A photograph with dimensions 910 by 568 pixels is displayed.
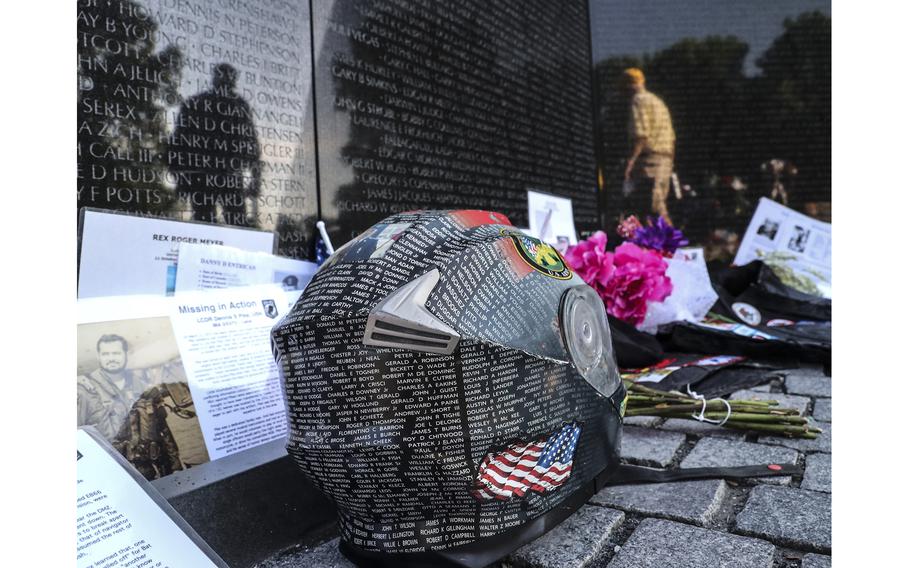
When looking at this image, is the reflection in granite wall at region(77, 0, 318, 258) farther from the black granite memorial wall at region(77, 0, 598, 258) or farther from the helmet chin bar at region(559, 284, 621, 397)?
the helmet chin bar at region(559, 284, 621, 397)

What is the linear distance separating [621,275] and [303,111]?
1.76 metres

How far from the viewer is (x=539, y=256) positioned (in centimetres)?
146

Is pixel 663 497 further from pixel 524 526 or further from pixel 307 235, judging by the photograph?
pixel 307 235

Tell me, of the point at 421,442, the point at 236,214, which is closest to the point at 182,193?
the point at 236,214

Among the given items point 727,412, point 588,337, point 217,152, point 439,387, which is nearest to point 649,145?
point 727,412

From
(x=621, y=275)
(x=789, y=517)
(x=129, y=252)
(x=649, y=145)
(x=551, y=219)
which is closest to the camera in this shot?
(x=789, y=517)

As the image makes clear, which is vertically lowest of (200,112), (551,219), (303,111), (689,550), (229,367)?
(689,550)

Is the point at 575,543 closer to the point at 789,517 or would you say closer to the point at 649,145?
the point at 789,517

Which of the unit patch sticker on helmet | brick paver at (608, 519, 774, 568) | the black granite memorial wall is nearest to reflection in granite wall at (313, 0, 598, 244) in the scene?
the black granite memorial wall

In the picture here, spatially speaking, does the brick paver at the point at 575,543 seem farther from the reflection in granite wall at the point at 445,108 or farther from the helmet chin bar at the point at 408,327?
the reflection in granite wall at the point at 445,108

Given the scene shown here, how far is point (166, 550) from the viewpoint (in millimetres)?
1295

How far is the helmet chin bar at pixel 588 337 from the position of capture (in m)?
1.39

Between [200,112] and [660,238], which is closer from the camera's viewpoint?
[200,112]

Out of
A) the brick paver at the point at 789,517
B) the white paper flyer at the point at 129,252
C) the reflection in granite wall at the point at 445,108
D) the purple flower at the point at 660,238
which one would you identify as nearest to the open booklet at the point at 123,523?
the white paper flyer at the point at 129,252
